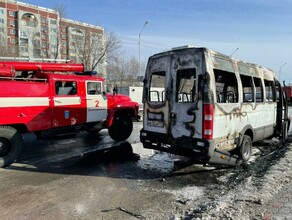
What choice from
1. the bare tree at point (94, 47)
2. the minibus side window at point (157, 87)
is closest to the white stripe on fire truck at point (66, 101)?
the minibus side window at point (157, 87)

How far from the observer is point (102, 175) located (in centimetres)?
658

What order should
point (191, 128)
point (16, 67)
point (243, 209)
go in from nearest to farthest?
point (243, 209), point (191, 128), point (16, 67)

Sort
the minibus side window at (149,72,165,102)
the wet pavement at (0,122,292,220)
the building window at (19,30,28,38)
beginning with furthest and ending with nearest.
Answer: the building window at (19,30,28,38) < the minibus side window at (149,72,165,102) < the wet pavement at (0,122,292,220)

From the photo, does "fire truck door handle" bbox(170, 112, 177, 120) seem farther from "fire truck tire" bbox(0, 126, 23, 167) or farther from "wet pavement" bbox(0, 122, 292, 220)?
"fire truck tire" bbox(0, 126, 23, 167)

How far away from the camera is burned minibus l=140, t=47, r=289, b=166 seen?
5828mm

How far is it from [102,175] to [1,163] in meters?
2.69

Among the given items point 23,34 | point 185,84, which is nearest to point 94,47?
point 185,84

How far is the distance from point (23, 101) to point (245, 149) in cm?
594

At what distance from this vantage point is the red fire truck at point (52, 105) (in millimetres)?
7512

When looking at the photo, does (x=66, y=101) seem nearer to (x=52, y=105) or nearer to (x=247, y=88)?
(x=52, y=105)

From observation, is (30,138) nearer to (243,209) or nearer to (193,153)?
(193,153)

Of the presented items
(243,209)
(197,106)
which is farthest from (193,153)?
(243,209)

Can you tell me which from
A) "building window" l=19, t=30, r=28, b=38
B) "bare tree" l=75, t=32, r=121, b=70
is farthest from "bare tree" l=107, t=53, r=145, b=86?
"building window" l=19, t=30, r=28, b=38

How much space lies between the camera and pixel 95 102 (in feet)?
32.4
